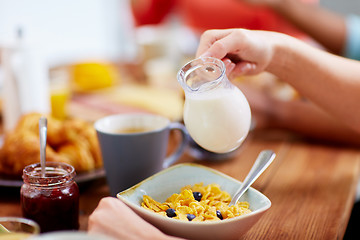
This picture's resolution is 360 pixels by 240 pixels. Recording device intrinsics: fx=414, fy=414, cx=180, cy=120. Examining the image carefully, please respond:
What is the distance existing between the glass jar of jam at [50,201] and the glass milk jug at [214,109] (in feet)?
0.69

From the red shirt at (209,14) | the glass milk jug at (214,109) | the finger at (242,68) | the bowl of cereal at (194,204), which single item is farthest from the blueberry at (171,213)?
the red shirt at (209,14)

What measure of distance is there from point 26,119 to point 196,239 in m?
0.53

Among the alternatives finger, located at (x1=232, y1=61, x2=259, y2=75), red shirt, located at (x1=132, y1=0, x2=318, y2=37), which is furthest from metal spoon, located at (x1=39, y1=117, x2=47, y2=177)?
red shirt, located at (x1=132, y1=0, x2=318, y2=37)

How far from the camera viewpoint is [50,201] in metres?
0.61

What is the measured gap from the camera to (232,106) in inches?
24.3

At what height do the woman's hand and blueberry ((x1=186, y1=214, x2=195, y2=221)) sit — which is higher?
the woman's hand

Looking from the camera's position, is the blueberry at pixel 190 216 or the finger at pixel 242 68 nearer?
the blueberry at pixel 190 216

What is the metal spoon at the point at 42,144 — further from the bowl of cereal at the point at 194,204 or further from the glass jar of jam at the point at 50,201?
the bowl of cereal at the point at 194,204

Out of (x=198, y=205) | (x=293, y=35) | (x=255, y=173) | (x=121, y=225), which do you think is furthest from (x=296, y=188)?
(x=293, y=35)

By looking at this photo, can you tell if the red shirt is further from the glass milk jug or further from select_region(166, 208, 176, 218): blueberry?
select_region(166, 208, 176, 218): blueberry

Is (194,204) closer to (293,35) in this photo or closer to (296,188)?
(296,188)

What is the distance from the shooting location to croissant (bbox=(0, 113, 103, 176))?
0.78 metres

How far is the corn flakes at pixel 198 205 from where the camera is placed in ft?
1.84

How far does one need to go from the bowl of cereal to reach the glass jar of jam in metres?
0.10
